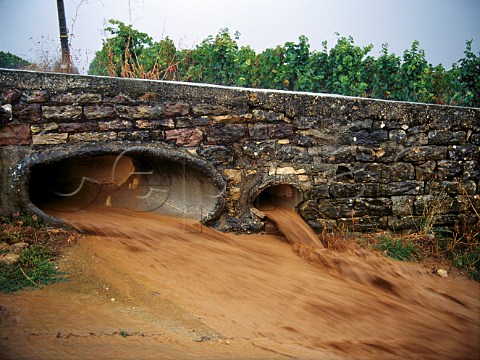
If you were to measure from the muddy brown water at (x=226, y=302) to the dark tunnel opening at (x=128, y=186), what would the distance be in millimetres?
210

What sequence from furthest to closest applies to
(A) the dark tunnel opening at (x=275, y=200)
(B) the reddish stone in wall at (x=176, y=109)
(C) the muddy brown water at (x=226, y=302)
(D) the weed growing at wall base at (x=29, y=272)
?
(A) the dark tunnel opening at (x=275, y=200), (B) the reddish stone in wall at (x=176, y=109), (D) the weed growing at wall base at (x=29, y=272), (C) the muddy brown water at (x=226, y=302)

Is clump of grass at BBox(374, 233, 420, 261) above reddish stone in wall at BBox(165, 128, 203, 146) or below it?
below

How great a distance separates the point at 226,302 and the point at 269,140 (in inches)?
64.2

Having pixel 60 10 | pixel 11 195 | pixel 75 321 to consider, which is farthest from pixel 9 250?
pixel 60 10

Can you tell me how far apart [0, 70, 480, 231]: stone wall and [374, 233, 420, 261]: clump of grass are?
22cm

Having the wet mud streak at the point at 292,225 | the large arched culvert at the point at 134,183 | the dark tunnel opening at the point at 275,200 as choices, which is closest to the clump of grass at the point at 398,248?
the wet mud streak at the point at 292,225

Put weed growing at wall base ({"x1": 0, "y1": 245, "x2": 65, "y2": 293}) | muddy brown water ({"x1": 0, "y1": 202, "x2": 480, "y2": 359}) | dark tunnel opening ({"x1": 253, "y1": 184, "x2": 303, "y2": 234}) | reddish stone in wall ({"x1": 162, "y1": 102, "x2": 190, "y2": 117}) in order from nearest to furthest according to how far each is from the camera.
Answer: muddy brown water ({"x1": 0, "y1": 202, "x2": 480, "y2": 359}) < weed growing at wall base ({"x1": 0, "y1": 245, "x2": 65, "y2": 293}) < reddish stone in wall ({"x1": 162, "y1": 102, "x2": 190, "y2": 117}) < dark tunnel opening ({"x1": 253, "y1": 184, "x2": 303, "y2": 234})

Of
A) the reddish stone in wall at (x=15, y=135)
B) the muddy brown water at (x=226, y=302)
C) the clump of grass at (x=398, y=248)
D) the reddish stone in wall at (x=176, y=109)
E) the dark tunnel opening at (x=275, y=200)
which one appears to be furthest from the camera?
the dark tunnel opening at (x=275, y=200)

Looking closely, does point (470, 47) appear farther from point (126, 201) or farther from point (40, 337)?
point (40, 337)

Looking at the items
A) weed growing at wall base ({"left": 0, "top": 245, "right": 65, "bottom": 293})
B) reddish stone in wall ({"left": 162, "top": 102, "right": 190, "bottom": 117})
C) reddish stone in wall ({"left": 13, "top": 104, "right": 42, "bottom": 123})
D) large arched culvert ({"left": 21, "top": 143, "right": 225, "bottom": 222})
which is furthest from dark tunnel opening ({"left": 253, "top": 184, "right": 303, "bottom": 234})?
reddish stone in wall ({"left": 13, "top": 104, "right": 42, "bottom": 123})

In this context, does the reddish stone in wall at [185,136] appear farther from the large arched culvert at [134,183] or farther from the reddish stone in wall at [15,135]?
the reddish stone in wall at [15,135]

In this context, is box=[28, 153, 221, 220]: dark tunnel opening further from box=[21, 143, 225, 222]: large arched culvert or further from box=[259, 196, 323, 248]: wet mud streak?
box=[259, 196, 323, 248]: wet mud streak

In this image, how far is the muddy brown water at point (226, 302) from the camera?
6.52 feet

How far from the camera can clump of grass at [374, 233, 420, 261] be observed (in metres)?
3.62
